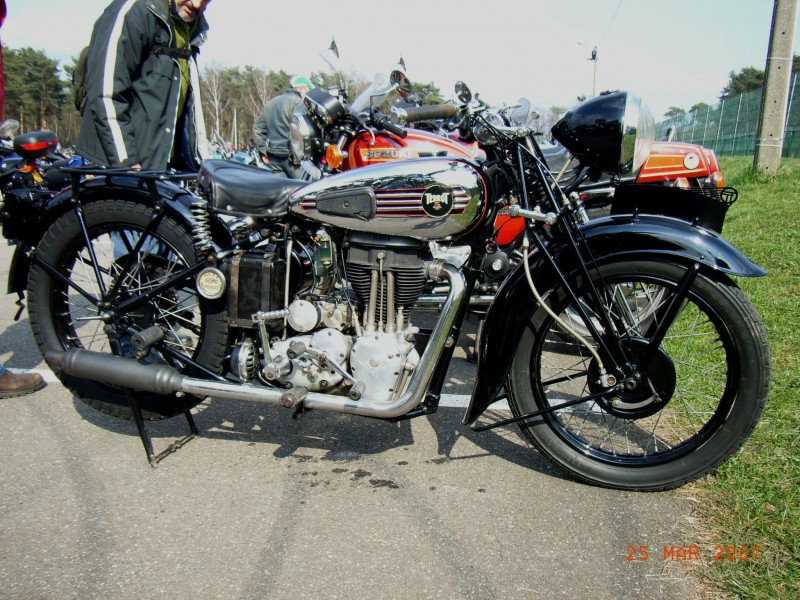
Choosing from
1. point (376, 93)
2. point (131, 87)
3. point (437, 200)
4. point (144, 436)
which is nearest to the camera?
point (437, 200)

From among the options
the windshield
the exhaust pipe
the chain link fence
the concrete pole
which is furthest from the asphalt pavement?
the chain link fence

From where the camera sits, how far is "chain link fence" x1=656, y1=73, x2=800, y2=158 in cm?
1559

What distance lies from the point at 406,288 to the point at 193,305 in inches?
43.0

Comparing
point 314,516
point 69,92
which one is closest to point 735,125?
point 314,516

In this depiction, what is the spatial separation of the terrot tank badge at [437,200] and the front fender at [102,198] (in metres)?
1.06

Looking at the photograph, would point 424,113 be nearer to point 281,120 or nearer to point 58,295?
point 58,295

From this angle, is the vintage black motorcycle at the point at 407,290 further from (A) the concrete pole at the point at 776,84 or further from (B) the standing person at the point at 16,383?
(A) the concrete pole at the point at 776,84

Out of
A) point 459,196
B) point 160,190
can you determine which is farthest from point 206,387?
point 459,196

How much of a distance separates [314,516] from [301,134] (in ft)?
8.58

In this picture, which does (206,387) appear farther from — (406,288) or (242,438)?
(406,288)

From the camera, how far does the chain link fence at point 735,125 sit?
51.2 feet

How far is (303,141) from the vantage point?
156 inches

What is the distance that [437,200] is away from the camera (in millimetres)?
2193

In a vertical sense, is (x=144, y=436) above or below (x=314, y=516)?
above
